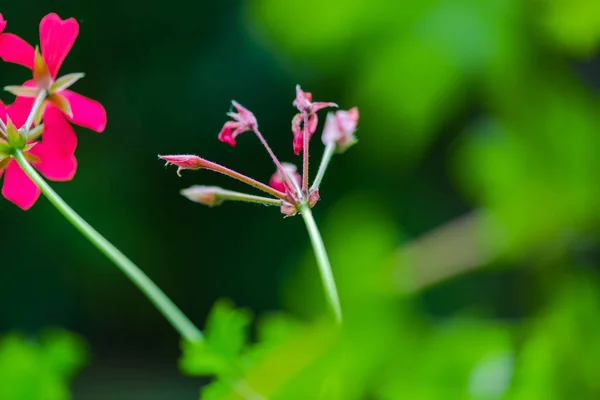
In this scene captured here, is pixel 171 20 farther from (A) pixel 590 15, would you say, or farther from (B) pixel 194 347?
(B) pixel 194 347

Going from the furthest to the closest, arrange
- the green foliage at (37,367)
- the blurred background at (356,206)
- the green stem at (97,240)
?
1. the blurred background at (356,206)
2. the green foliage at (37,367)
3. the green stem at (97,240)

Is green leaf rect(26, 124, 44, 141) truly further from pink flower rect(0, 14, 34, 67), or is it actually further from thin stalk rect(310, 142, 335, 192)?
thin stalk rect(310, 142, 335, 192)

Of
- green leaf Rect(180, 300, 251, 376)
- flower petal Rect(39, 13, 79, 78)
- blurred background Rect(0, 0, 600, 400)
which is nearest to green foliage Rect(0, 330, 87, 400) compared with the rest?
blurred background Rect(0, 0, 600, 400)

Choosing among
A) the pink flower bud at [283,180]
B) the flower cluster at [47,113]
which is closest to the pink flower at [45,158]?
the flower cluster at [47,113]

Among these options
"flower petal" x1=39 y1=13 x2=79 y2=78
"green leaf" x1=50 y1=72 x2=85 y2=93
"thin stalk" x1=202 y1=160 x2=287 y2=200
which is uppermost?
"flower petal" x1=39 y1=13 x2=79 y2=78

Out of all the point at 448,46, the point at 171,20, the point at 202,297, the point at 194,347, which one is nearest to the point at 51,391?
the point at 194,347

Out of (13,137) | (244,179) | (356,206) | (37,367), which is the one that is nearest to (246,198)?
(244,179)

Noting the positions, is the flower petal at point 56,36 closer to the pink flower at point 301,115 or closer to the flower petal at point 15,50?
the flower petal at point 15,50
